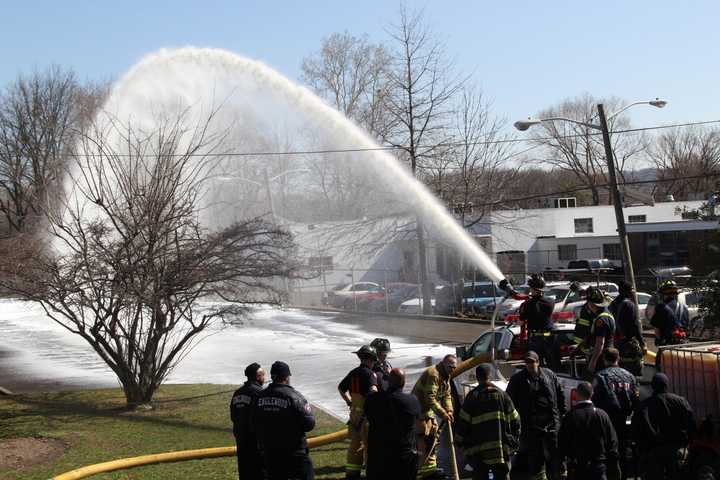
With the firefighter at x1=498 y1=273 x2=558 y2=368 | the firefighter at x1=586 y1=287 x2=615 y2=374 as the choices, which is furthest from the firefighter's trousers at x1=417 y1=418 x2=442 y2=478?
the firefighter at x1=498 y1=273 x2=558 y2=368

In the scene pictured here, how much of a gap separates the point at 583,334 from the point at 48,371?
45.5 ft

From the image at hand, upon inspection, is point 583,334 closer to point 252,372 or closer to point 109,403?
point 252,372

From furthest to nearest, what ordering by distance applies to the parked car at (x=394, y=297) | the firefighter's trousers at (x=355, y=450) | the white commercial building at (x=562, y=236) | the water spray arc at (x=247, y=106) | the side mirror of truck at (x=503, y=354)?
the white commercial building at (x=562, y=236) → the parked car at (x=394, y=297) → the water spray arc at (x=247, y=106) → the side mirror of truck at (x=503, y=354) → the firefighter's trousers at (x=355, y=450)

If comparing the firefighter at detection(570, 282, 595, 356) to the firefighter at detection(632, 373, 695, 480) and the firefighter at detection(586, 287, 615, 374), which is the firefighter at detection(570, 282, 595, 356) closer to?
the firefighter at detection(586, 287, 615, 374)

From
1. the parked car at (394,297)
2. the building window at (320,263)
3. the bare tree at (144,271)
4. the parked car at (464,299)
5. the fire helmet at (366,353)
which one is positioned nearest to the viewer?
the fire helmet at (366,353)

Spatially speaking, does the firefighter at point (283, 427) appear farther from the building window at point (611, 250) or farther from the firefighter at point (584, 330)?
the building window at point (611, 250)

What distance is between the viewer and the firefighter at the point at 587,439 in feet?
22.1

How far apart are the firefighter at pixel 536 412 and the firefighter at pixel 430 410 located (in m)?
0.83

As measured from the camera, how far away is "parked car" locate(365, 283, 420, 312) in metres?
33.8

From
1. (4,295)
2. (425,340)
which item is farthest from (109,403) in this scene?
(425,340)

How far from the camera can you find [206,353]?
72.1 ft

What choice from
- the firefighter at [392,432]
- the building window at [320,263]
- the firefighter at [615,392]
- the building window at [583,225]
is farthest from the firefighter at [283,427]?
the building window at [583,225]

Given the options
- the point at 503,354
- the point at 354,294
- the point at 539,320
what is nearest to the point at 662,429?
Result: the point at 539,320

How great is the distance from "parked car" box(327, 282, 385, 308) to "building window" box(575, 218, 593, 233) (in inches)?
648
